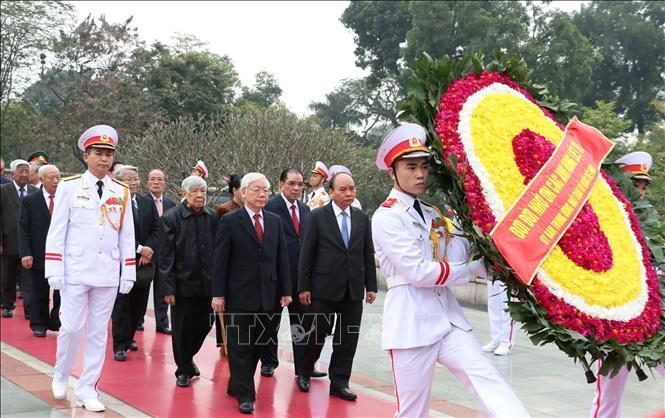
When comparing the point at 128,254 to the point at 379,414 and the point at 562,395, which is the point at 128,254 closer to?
the point at 379,414

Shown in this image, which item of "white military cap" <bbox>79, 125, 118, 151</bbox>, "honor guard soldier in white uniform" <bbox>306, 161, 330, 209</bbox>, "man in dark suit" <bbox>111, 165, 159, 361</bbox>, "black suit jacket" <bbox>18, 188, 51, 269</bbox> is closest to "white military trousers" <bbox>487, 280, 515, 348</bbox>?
"honor guard soldier in white uniform" <bbox>306, 161, 330, 209</bbox>

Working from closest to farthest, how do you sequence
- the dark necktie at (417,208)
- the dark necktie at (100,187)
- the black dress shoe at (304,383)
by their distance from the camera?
1. the dark necktie at (417,208)
2. the dark necktie at (100,187)
3. the black dress shoe at (304,383)

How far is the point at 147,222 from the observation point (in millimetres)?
8445

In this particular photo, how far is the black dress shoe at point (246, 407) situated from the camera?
19.0 feet

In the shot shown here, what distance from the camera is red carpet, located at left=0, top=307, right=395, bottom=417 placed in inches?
231

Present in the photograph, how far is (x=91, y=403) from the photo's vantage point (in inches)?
223

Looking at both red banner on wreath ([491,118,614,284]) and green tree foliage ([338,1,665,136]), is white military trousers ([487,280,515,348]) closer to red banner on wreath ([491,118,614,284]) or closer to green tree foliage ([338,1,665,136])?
red banner on wreath ([491,118,614,284])

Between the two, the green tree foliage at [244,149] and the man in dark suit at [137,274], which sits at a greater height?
the green tree foliage at [244,149]

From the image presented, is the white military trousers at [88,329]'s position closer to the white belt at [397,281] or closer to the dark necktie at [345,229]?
the dark necktie at [345,229]

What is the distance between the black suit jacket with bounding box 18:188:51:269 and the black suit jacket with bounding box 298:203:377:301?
367cm

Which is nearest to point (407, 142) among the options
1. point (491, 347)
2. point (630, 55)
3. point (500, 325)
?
point (500, 325)

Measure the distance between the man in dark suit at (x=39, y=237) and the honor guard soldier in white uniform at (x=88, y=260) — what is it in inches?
116

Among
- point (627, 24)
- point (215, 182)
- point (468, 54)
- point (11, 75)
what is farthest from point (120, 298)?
point (627, 24)

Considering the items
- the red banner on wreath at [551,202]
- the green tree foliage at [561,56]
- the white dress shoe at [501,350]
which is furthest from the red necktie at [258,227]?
the green tree foliage at [561,56]
